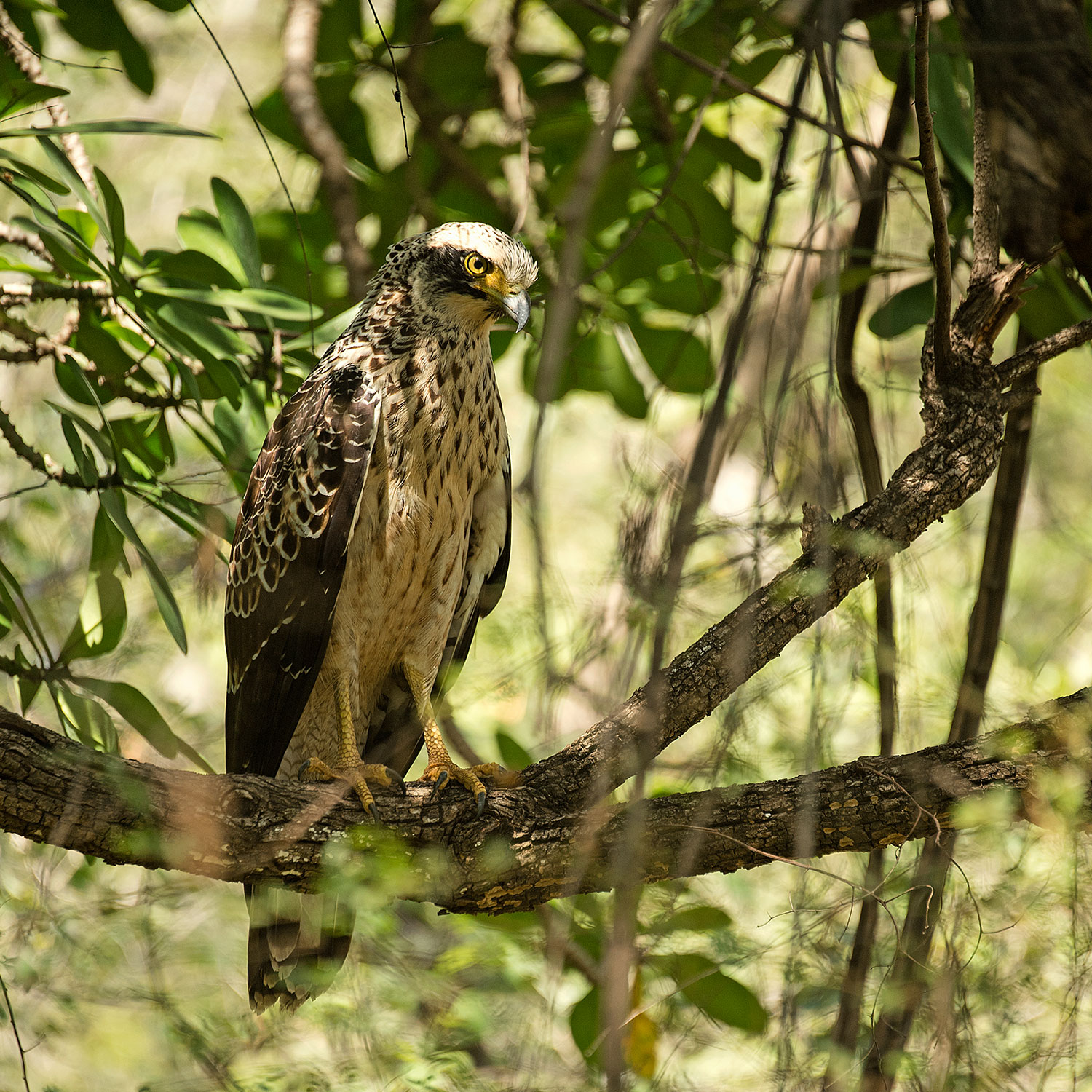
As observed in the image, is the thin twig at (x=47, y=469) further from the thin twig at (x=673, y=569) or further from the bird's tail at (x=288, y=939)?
the thin twig at (x=673, y=569)

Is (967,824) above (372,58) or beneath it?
beneath

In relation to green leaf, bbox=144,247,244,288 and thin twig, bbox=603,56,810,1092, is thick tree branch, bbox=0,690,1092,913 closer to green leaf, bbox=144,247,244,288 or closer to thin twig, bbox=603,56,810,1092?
thin twig, bbox=603,56,810,1092

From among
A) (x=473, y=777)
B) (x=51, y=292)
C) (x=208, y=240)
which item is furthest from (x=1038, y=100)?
(x=51, y=292)

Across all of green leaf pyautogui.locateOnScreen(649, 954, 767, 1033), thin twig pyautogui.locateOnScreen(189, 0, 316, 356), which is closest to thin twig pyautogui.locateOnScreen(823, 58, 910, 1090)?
green leaf pyautogui.locateOnScreen(649, 954, 767, 1033)

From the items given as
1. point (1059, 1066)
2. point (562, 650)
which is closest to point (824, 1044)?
point (1059, 1066)

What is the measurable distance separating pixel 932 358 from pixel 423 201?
2.23m

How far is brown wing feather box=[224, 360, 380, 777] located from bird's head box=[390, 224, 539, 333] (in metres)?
0.37

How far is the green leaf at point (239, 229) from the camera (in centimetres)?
360

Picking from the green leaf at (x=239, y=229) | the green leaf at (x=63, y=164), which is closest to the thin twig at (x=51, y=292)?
the green leaf at (x=239, y=229)

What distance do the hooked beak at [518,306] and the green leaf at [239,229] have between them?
2.56 ft

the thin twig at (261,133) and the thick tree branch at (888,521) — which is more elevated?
the thin twig at (261,133)

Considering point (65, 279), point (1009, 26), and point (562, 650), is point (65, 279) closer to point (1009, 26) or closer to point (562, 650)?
point (562, 650)

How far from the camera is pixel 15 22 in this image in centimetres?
352

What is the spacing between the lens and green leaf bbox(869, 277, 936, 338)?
330cm
